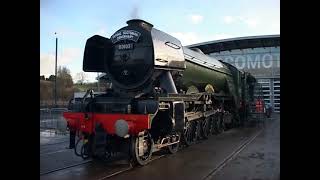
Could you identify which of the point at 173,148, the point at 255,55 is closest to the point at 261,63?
the point at 255,55

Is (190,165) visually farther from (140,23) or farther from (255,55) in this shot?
(255,55)

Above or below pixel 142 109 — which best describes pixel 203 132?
below

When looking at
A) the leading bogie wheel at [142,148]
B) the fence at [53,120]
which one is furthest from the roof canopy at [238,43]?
the leading bogie wheel at [142,148]

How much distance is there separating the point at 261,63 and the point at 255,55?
91cm

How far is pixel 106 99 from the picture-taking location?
965cm

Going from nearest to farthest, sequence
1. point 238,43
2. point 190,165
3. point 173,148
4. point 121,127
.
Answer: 1. point 121,127
2. point 190,165
3. point 173,148
4. point 238,43

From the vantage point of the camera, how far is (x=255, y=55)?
3331cm

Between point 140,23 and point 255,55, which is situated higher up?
point 255,55

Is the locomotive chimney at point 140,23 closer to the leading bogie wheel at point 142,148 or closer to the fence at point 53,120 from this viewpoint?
the leading bogie wheel at point 142,148

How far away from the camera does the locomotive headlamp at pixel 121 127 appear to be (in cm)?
840
